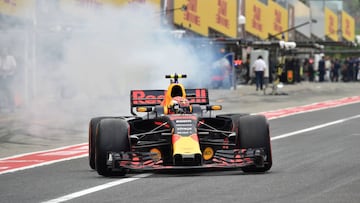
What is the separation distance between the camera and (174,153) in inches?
516

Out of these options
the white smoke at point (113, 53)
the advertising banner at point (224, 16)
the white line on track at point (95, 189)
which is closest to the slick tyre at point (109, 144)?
the white line on track at point (95, 189)

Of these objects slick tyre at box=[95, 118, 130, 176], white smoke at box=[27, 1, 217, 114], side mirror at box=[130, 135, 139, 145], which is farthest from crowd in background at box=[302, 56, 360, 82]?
slick tyre at box=[95, 118, 130, 176]

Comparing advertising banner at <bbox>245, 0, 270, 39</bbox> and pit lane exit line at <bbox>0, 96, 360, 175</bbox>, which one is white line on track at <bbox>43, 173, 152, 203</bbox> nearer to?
pit lane exit line at <bbox>0, 96, 360, 175</bbox>

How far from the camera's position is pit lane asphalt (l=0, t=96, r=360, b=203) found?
11.2 m

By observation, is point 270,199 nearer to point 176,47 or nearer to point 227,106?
point 176,47

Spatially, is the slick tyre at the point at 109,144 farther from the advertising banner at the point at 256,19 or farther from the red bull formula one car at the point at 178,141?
the advertising banner at the point at 256,19

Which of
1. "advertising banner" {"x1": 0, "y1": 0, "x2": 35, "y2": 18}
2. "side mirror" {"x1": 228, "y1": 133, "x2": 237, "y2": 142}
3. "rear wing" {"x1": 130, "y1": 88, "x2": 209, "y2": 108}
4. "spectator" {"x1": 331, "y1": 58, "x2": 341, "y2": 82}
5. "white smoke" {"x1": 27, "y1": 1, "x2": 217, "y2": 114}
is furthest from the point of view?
"spectator" {"x1": 331, "y1": 58, "x2": 341, "y2": 82}

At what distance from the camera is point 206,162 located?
13.7 metres

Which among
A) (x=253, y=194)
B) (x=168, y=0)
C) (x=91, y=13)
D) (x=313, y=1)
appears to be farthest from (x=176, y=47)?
(x=313, y=1)

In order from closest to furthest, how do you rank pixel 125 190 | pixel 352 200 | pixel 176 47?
pixel 352 200 → pixel 125 190 → pixel 176 47

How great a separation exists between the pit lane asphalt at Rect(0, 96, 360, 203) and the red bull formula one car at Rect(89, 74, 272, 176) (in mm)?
198

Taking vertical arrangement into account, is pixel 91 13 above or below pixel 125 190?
above

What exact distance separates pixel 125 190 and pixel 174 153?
52.1 inches

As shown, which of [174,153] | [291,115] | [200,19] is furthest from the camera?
[200,19]
